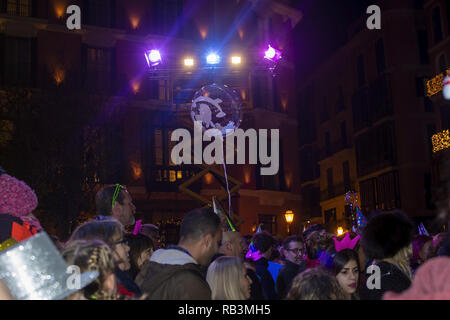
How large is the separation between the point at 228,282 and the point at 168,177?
25555 millimetres

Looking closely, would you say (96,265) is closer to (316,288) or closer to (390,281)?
(316,288)

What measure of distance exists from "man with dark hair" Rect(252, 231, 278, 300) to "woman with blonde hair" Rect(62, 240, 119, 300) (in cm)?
341

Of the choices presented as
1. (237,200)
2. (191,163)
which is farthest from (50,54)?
(237,200)

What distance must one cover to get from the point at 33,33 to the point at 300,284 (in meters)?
27.6

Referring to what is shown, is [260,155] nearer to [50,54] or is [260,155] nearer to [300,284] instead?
[50,54]

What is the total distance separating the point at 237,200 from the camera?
99.8 feet

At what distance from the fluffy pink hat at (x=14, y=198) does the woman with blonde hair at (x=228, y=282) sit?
1.38 metres

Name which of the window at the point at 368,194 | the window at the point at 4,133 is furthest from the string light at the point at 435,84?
the window at the point at 4,133

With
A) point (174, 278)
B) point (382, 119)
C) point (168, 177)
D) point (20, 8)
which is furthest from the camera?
point (382, 119)

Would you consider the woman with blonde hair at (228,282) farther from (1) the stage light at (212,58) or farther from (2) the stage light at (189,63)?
(2) the stage light at (189,63)

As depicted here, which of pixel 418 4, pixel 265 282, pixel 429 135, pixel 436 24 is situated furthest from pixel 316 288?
pixel 418 4

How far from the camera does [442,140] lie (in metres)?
28.2

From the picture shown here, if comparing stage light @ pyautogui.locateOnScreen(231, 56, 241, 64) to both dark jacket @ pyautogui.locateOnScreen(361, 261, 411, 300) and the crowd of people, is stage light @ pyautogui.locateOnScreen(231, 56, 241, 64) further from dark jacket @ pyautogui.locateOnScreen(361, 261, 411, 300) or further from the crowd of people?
dark jacket @ pyautogui.locateOnScreen(361, 261, 411, 300)
